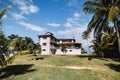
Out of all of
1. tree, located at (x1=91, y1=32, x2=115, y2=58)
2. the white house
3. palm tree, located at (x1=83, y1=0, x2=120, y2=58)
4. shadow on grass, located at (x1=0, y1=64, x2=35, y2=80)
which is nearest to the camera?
shadow on grass, located at (x1=0, y1=64, x2=35, y2=80)

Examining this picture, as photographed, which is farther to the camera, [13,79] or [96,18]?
[96,18]

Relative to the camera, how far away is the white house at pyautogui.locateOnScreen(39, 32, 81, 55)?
2667 inches

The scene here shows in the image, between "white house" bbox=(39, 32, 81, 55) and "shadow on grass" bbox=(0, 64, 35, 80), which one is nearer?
"shadow on grass" bbox=(0, 64, 35, 80)

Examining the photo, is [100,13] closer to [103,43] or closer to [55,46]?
[103,43]

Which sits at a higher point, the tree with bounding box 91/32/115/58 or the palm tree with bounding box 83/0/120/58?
the palm tree with bounding box 83/0/120/58

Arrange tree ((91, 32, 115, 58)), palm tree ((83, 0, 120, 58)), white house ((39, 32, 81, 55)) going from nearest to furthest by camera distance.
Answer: palm tree ((83, 0, 120, 58)) < tree ((91, 32, 115, 58)) < white house ((39, 32, 81, 55))

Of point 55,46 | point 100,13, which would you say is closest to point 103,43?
point 100,13

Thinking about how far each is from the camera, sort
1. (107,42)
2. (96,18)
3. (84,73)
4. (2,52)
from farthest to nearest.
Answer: (107,42), (96,18), (84,73), (2,52)

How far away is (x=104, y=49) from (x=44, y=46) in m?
28.9

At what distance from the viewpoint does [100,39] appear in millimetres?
43812

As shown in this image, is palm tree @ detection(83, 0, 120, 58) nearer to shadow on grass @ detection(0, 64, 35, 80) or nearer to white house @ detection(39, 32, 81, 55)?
shadow on grass @ detection(0, 64, 35, 80)

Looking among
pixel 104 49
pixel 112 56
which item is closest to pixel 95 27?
pixel 104 49

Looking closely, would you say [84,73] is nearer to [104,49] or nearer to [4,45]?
[4,45]

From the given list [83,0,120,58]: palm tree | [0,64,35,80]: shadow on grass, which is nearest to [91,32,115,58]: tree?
[83,0,120,58]: palm tree
